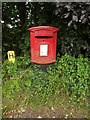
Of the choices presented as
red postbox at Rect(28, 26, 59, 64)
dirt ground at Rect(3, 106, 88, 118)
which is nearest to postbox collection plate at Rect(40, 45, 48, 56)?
red postbox at Rect(28, 26, 59, 64)

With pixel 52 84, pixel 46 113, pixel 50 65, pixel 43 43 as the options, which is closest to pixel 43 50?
pixel 43 43

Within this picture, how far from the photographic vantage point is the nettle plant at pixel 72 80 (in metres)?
2.29

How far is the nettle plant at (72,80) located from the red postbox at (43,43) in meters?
0.34

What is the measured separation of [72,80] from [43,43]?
0.96 metres

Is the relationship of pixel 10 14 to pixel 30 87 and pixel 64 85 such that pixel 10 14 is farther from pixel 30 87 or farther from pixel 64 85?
pixel 64 85

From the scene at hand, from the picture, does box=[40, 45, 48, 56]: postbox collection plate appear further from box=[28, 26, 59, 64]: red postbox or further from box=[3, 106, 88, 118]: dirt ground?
box=[3, 106, 88, 118]: dirt ground

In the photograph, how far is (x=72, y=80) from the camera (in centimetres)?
230

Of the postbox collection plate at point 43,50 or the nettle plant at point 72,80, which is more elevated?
the postbox collection plate at point 43,50

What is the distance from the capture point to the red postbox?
2.11 metres

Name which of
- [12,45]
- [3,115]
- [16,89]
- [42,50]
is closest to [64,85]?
[42,50]

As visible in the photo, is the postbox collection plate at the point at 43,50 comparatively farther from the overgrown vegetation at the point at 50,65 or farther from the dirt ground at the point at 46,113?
the dirt ground at the point at 46,113

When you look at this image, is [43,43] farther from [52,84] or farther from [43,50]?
[52,84]

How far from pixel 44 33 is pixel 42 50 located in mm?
349

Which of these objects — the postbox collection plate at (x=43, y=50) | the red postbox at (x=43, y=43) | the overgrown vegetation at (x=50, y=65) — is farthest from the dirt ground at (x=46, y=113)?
the postbox collection plate at (x=43, y=50)
